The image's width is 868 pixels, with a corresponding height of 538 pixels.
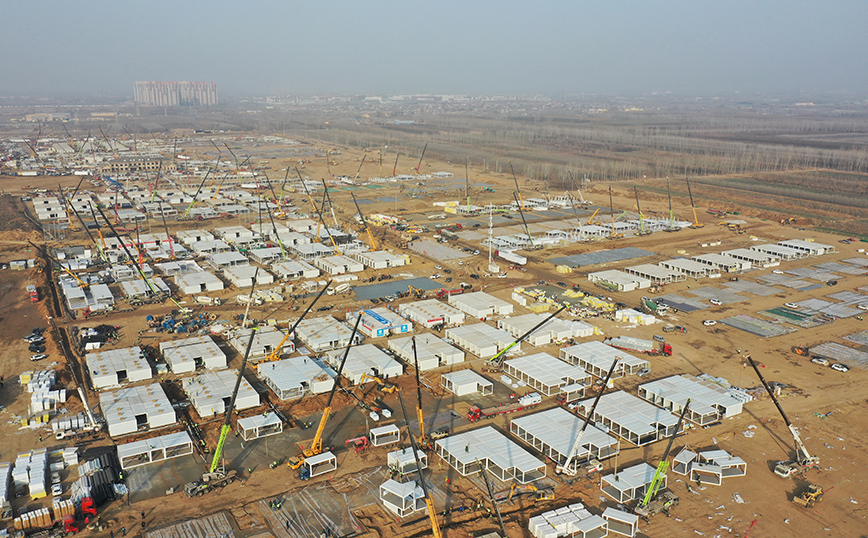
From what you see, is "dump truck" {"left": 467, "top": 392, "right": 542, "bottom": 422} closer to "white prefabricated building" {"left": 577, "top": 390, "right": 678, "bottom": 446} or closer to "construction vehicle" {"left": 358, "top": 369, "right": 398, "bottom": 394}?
"white prefabricated building" {"left": 577, "top": 390, "right": 678, "bottom": 446}

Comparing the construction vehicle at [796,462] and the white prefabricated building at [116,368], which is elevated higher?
the construction vehicle at [796,462]

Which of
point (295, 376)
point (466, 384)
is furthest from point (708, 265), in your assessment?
point (295, 376)

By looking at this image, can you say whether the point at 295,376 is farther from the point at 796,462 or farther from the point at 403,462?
the point at 796,462

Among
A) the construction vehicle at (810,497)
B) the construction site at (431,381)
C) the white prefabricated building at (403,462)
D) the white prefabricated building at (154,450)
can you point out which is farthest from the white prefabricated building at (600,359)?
the white prefabricated building at (154,450)

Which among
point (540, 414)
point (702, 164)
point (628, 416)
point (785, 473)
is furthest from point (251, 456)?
point (702, 164)

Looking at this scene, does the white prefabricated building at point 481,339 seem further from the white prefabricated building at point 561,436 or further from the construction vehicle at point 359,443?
the construction vehicle at point 359,443

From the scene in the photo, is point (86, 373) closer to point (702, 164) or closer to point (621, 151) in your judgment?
point (702, 164)
